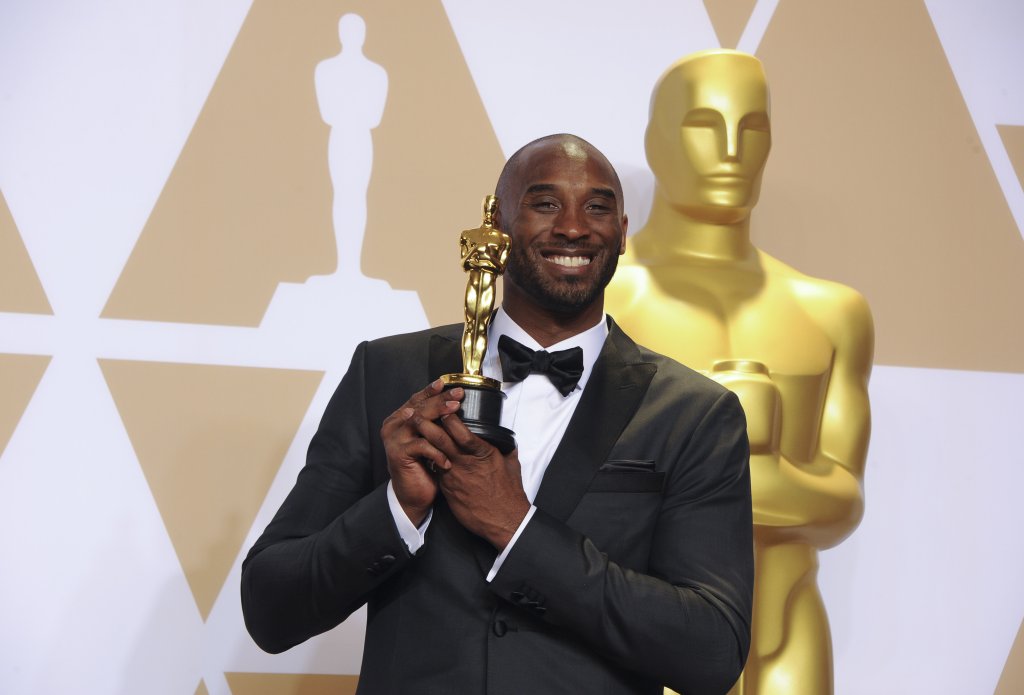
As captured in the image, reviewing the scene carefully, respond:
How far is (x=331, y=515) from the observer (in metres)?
2.00

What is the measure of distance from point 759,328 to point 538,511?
4.71ft

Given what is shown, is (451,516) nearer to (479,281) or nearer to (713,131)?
(479,281)

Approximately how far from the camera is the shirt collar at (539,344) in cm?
212

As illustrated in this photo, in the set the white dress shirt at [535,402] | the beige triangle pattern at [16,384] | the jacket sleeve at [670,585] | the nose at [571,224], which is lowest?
the jacket sleeve at [670,585]

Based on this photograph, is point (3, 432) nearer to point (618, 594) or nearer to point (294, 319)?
point (294, 319)

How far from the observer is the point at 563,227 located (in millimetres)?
2062

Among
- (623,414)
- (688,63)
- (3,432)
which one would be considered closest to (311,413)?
(3,432)

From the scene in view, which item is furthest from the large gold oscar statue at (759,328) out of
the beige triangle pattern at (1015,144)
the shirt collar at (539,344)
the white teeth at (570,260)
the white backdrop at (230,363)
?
the beige triangle pattern at (1015,144)

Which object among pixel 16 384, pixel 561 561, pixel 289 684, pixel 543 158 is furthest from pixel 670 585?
pixel 16 384

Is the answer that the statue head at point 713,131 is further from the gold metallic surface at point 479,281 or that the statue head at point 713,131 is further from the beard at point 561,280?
the gold metallic surface at point 479,281

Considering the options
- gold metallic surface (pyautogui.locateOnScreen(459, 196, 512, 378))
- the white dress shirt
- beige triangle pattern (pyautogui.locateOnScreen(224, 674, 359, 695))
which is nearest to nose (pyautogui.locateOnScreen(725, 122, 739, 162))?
the white dress shirt

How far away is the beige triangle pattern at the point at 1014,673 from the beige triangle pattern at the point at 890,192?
2.81 feet

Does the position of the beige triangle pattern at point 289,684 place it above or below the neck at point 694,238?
below

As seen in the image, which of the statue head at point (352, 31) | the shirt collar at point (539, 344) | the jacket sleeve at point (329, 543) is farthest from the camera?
the statue head at point (352, 31)
